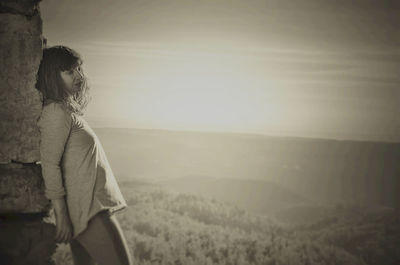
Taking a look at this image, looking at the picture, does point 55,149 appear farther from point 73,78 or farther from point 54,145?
point 73,78

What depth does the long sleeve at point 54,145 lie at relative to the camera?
6.25ft

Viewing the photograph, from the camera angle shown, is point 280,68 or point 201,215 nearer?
point 201,215

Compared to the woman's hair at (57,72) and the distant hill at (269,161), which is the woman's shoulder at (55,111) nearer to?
the woman's hair at (57,72)

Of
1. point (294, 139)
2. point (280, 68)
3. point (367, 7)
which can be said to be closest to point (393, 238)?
point (367, 7)

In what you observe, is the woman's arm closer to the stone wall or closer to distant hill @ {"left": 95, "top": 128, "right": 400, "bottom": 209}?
the stone wall

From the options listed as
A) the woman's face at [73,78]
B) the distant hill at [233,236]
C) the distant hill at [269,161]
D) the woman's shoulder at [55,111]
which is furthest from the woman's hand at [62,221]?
the distant hill at [269,161]

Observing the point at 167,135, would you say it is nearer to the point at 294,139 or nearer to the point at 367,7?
the point at 294,139

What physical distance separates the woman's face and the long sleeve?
17cm

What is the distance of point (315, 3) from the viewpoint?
7465 millimetres

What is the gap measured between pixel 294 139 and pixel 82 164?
46.6ft

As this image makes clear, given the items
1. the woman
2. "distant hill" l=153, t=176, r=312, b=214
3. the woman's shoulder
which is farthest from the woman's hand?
"distant hill" l=153, t=176, r=312, b=214

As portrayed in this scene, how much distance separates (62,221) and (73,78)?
778mm

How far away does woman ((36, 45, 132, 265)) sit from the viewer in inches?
75.5

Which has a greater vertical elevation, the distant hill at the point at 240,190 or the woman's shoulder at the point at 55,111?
the woman's shoulder at the point at 55,111
